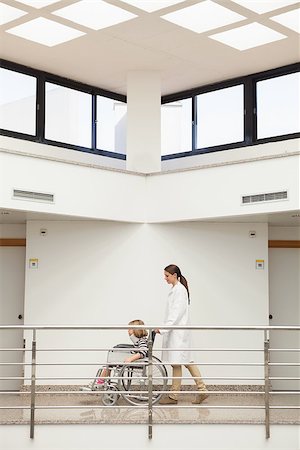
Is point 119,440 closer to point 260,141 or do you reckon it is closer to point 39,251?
point 39,251

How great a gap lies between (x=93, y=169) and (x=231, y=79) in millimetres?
3215

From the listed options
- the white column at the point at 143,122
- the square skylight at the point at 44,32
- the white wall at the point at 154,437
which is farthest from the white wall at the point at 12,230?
the white wall at the point at 154,437

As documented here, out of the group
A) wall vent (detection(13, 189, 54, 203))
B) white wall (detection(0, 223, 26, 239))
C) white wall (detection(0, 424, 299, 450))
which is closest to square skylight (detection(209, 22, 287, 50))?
wall vent (detection(13, 189, 54, 203))

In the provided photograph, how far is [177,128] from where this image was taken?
1227cm

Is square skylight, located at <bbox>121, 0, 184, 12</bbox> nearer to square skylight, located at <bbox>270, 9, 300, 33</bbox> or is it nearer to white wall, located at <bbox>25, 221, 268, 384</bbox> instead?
square skylight, located at <bbox>270, 9, 300, 33</bbox>

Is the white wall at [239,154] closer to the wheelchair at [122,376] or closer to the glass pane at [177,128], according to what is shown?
the glass pane at [177,128]

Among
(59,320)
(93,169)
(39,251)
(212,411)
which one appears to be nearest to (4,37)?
(93,169)

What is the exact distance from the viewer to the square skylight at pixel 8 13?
9266mm

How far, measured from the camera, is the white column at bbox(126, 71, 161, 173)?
36.0 ft

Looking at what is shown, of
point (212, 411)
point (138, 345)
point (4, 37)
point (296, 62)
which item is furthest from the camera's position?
point (296, 62)

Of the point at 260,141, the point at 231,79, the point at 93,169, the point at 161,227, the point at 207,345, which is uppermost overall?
the point at 231,79

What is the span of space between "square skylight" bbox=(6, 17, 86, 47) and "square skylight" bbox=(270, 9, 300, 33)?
8.39 feet

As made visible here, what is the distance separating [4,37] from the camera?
1021 centimetres

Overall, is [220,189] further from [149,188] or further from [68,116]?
[68,116]
